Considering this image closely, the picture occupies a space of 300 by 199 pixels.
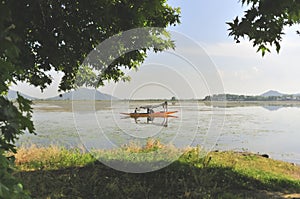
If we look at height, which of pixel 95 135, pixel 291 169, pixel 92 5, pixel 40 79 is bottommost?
pixel 291 169

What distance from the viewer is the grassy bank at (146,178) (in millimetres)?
7047

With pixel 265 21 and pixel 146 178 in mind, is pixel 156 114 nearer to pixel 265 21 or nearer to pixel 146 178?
pixel 146 178

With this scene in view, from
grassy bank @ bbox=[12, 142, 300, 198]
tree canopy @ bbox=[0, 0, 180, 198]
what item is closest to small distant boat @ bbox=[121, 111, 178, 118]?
grassy bank @ bbox=[12, 142, 300, 198]

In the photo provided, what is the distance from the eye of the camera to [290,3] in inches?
179

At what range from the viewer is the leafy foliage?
4.60m

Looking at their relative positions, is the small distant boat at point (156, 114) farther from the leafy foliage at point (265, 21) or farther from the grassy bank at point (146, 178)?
the leafy foliage at point (265, 21)

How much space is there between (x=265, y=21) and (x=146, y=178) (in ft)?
14.2

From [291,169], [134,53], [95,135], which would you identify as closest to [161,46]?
[134,53]

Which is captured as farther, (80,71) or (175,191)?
(80,71)

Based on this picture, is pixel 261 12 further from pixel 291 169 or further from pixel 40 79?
pixel 291 169

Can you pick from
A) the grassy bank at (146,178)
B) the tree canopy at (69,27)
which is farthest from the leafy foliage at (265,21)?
the grassy bank at (146,178)

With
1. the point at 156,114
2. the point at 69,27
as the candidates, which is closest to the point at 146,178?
the point at 156,114

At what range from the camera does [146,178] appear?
771cm

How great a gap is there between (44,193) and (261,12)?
530cm
